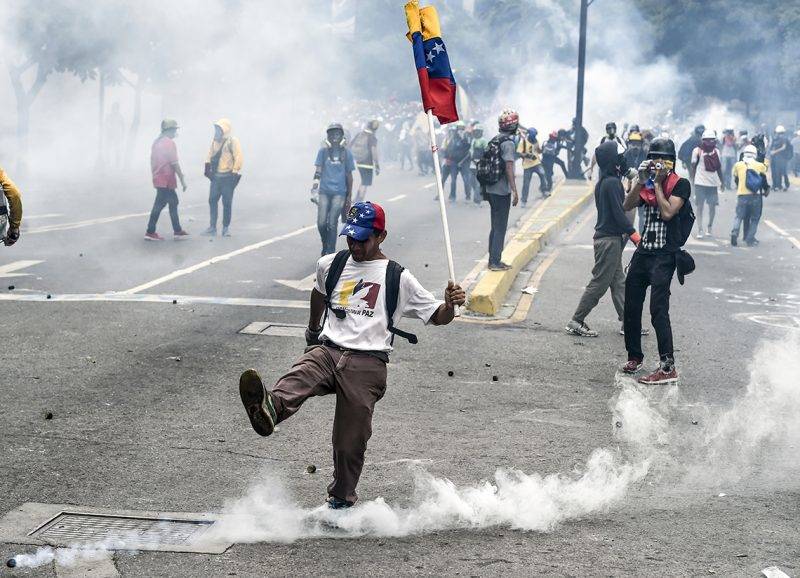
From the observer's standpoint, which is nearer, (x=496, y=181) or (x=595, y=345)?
(x=595, y=345)

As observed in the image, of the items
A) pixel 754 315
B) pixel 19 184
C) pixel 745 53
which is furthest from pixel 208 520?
pixel 745 53

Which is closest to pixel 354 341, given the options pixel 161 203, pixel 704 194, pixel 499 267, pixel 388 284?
pixel 388 284

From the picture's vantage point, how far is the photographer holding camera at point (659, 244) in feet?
29.1

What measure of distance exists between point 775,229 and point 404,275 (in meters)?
17.6

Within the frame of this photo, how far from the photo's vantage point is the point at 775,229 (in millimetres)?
22031

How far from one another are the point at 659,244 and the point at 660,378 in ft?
3.20

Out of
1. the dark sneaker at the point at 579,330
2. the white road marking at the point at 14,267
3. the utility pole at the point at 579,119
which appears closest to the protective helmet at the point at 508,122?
the dark sneaker at the point at 579,330

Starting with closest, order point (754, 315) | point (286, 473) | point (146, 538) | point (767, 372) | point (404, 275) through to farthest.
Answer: point (146, 538) → point (404, 275) → point (286, 473) → point (767, 372) → point (754, 315)

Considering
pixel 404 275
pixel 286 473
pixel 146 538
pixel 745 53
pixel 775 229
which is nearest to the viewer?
pixel 146 538

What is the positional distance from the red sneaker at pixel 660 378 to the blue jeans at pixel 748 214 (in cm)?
1039

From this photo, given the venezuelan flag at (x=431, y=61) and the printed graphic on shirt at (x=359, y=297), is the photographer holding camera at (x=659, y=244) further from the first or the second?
the printed graphic on shirt at (x=359, y=297)

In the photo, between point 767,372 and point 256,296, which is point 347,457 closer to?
point 767,372

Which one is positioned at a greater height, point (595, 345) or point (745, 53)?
point (745, 53)

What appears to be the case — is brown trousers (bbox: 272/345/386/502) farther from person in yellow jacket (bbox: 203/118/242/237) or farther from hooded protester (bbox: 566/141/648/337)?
person in yellow jacket (bbox: 203/118/242/237)
